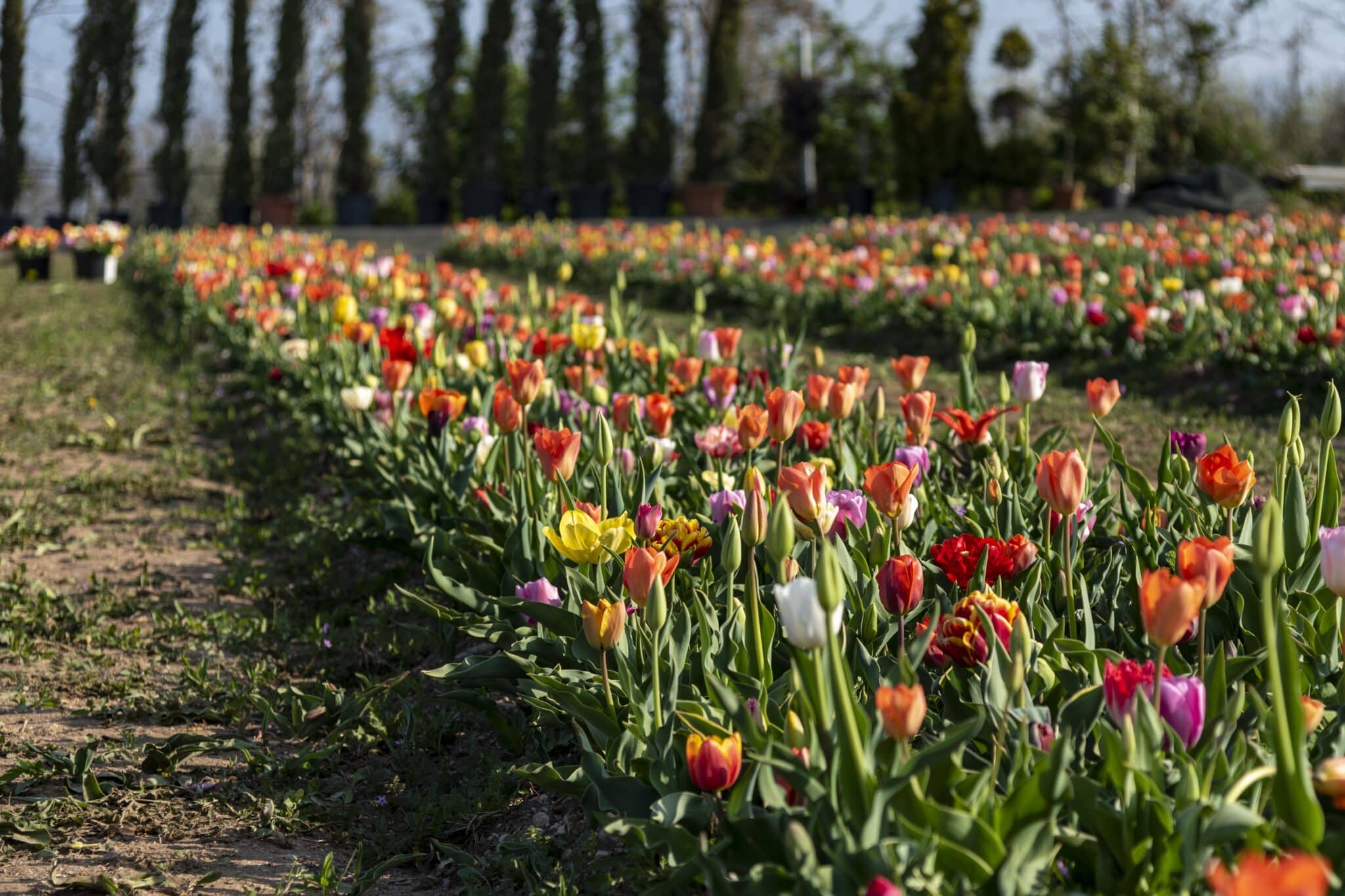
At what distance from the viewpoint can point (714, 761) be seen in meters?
1.59

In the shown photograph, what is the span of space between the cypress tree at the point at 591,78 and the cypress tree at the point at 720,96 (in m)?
1.76

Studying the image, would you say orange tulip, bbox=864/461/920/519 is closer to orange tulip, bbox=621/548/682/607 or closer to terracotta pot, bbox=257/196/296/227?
orange tulip, bbox=621/548/682/607

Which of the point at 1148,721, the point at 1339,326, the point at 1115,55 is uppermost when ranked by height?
the point at 1115,55

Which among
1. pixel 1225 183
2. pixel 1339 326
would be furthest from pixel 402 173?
pixel 1339 326

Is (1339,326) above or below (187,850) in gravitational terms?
above

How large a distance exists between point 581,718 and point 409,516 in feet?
3.94

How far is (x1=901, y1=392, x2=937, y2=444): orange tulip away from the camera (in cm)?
272

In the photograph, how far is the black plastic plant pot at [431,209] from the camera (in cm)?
2181

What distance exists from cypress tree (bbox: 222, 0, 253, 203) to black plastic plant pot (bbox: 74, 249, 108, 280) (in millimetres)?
9791

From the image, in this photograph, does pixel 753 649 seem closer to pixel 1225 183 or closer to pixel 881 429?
pixel 881 429

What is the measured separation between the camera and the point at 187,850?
2197mm

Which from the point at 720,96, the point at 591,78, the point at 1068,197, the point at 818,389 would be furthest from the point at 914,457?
the point at 591,78

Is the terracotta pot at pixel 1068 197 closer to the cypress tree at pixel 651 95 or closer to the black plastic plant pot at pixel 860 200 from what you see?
the black plastic plant pot at pixel 860 200

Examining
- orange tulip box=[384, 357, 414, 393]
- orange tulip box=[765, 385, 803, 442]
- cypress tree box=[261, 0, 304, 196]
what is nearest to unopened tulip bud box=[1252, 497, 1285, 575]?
orange tulip box=[765, 385, 803, 442]
